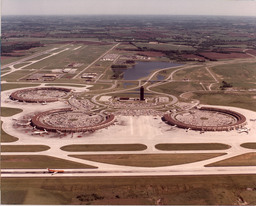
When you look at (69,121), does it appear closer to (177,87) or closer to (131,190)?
(131,190)

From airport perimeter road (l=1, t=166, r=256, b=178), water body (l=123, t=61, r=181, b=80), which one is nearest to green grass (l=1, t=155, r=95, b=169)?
airport perimeter road (l=1, t=166, r=256, b=178)

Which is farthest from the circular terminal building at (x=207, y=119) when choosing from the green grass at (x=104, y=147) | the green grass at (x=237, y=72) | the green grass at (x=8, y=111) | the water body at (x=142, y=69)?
the water body at (x=142, y=69)

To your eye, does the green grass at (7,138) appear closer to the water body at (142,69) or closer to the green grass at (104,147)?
the green grass at (104,147)

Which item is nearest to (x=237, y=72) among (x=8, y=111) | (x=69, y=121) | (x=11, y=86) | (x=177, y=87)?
(x=177, y=87)

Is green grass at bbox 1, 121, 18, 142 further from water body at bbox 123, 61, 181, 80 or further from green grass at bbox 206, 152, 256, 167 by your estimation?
water body at bbox 123, 61, 181, 80

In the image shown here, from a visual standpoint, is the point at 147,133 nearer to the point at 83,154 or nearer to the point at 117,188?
the point at 83,154

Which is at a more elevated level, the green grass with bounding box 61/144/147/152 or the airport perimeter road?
the green grass with bounding box 61/144/147/152
